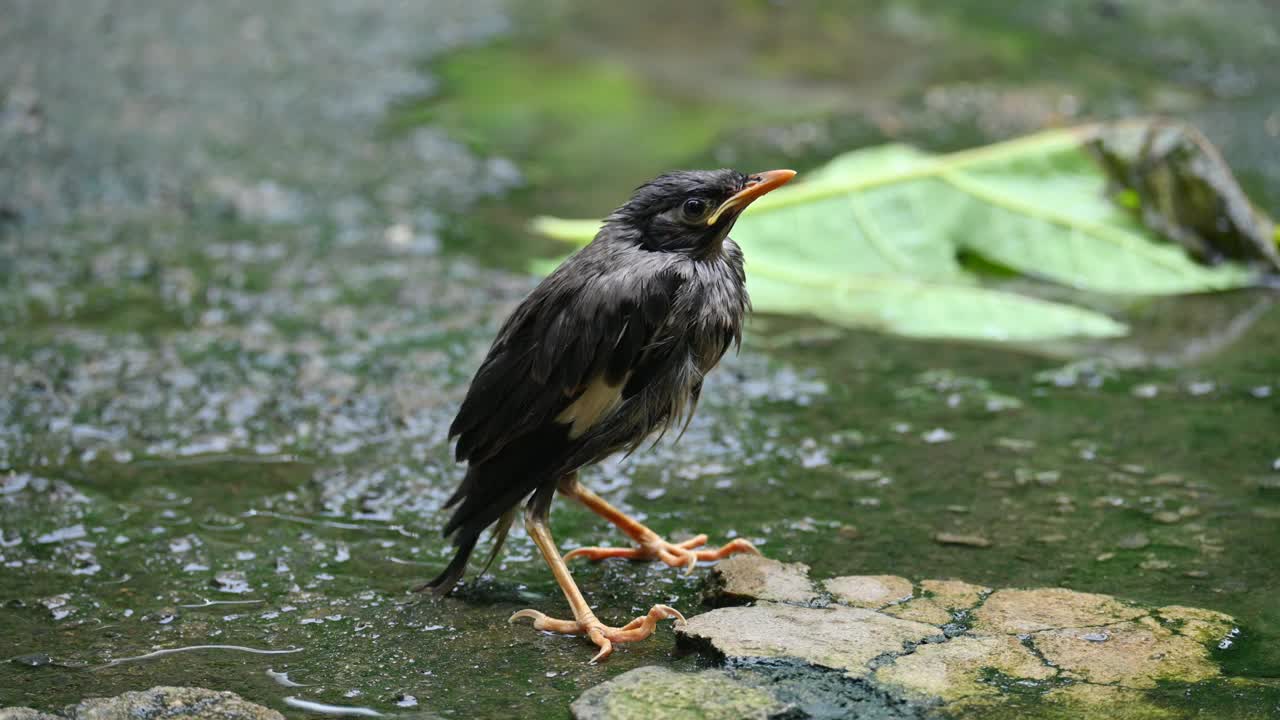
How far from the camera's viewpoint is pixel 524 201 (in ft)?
23.1

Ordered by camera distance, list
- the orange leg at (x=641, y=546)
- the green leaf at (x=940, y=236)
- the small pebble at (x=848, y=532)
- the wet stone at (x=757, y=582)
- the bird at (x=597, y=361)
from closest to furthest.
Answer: the wet stone at (x=757, y=582) < the bird at (x=597, y=361) < the orange leg at (x=641, y=546) < the small pebble at (x=848, y=532) < the green leaf at (x=940, y=236)

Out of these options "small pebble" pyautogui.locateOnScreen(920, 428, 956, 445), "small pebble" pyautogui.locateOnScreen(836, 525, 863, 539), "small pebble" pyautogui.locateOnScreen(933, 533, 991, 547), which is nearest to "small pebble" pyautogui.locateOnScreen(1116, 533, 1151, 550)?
"small pebble" pyautogui.locateOnScreen(933, 533, 991, 547)

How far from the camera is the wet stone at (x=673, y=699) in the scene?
8.59 ft

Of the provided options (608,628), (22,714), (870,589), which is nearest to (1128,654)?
(870,589)

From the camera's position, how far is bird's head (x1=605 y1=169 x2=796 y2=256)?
11.6 feet

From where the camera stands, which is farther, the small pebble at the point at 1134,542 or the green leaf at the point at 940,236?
the green leaf at the point at 940,236

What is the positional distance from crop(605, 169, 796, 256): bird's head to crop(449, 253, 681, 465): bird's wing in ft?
0.56

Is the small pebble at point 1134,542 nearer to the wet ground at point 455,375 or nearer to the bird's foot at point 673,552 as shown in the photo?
the wet ground at point 455,375

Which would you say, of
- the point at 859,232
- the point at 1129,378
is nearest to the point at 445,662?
the point at 1129,378

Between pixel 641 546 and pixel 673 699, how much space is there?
3.36 ft

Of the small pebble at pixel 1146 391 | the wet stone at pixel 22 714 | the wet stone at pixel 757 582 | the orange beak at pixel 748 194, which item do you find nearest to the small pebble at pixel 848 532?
the wet stone at pixel 757 582

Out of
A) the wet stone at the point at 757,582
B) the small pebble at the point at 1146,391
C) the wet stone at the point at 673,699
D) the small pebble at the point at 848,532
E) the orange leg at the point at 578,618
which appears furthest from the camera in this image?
the small pebble at the point at 1146,391

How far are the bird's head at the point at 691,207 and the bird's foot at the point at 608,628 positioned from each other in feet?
3.25

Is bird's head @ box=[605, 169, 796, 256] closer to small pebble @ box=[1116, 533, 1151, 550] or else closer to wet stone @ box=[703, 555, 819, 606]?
wet stone @ box=[703, 555, 819, 606]
